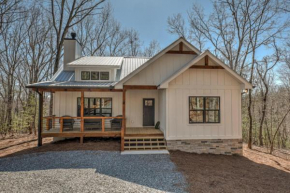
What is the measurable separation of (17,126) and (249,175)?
15432mm

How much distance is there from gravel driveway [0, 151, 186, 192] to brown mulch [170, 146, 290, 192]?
0.48 m

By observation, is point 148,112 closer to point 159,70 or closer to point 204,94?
point 159,70

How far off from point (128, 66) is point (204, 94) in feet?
19.3

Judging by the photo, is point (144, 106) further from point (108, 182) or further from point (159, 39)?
point (159, 39)

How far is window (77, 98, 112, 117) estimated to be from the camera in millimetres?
9812

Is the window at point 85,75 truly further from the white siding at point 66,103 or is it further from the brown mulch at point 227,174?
the brown mulch at point 227,174

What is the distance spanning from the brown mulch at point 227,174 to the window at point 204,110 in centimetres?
164

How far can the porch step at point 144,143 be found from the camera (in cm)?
756

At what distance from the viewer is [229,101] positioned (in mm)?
7723

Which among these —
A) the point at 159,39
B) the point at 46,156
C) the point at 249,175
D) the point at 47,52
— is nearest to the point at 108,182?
the point at 46,156

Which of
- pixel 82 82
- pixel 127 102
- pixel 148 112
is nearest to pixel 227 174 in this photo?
pixel 148 112

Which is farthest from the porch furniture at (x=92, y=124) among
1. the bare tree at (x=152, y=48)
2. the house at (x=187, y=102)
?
the bare tree at (x=152, y=48)

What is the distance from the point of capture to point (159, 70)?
831 centimetres

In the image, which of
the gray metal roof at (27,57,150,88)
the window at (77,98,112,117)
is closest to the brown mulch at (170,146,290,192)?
the window at (77,98,112,117)
